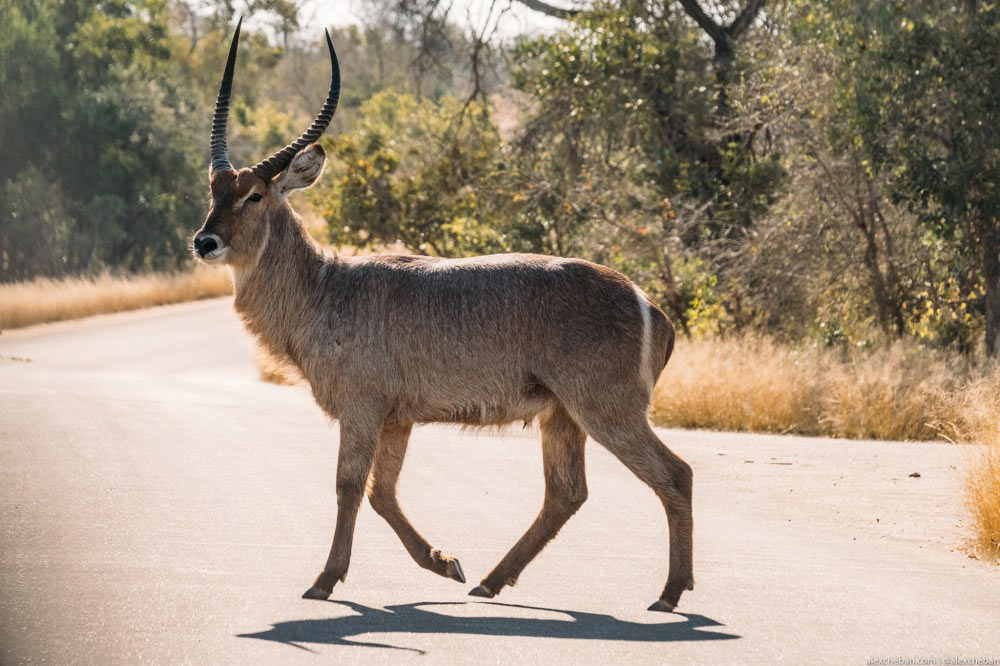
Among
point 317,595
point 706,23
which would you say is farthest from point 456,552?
point 706,23

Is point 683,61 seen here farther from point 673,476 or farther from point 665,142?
point 673,476

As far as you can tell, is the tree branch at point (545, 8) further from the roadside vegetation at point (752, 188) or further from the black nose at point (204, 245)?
the black nose at point (204, 245)

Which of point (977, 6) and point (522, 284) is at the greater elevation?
point (977, 6)

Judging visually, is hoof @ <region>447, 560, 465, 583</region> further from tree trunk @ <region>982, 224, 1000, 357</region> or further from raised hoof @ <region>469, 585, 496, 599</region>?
tree trunk @ <region>982, 224, 1000, 357</region>

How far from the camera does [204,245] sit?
706 centimetres

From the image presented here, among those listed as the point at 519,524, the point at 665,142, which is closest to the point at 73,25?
the point at 665,142

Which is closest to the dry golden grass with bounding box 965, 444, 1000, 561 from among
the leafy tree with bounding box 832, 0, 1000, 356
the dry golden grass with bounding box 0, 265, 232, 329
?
the leafy tree with bounding box 832, 0, 1000, 356

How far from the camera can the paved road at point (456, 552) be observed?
18.8 ft

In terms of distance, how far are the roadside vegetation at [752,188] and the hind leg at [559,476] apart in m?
2.65

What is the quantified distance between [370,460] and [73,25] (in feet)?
116

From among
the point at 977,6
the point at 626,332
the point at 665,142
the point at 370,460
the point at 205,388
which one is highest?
the point at 977,6

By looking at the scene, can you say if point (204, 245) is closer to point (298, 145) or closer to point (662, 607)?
point (298, 145)

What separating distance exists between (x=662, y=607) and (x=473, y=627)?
0.96 metres

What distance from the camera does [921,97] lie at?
15.2m
